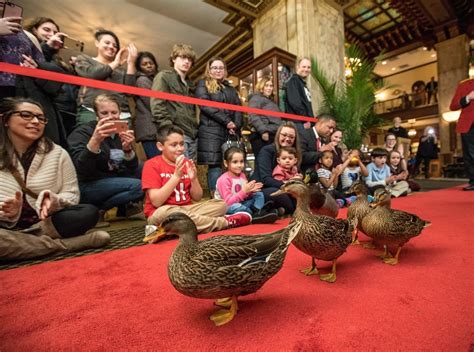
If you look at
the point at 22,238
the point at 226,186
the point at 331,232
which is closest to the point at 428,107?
the point at 226,186

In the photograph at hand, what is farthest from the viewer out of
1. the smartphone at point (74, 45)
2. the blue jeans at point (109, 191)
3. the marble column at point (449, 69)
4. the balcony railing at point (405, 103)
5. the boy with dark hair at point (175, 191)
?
the balcony railing at point (405, 103)

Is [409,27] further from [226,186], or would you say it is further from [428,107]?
[226,186]

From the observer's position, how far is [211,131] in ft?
10.3

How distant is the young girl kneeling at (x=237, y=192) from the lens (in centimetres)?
262

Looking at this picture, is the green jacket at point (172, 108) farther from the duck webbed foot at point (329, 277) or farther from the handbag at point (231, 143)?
the duck webbed foot at point (329, 277)

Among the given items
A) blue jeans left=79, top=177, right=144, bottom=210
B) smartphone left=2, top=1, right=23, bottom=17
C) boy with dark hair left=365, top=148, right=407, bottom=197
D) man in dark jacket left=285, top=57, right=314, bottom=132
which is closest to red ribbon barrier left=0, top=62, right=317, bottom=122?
smartphone left=2, top=1, right=23, bottom=17

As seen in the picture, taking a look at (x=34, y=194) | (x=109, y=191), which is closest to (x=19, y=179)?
(x=34, y=194)

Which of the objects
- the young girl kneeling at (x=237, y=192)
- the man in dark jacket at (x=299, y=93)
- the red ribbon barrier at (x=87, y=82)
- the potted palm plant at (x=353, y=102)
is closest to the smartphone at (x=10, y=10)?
the red ribbon barrier at (x=87, y=82)

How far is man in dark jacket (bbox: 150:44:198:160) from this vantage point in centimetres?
274

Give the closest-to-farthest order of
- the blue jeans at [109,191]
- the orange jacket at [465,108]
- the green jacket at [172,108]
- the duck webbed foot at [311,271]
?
1. the duck webbed foot at [311,271]
2. the blue jeans at [109,191]
3. the green jacket at [172,108]
4. the orange jacket at [465,108]

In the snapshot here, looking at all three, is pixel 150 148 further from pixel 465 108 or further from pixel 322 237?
pixel 465 108

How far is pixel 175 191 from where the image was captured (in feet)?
7.47

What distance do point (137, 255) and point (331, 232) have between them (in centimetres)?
126

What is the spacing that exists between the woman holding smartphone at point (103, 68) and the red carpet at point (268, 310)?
175cm
